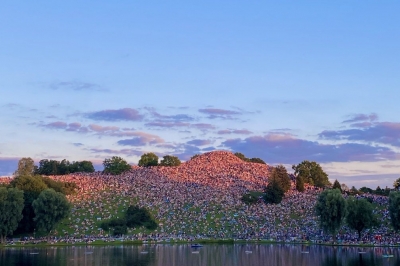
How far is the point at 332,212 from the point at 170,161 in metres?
85.5

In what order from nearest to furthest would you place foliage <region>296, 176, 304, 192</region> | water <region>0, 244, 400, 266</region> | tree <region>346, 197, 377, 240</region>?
water <region>0, 244, 400, 266</region>
tree <region>346, 197, 377, 240</region>
foliage <region>296, 176, 304, 192</region>

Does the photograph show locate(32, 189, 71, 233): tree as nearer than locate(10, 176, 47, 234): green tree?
Yes

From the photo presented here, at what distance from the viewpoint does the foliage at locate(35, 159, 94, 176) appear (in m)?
162

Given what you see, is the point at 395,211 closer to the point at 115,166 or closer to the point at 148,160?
the point at 115,166

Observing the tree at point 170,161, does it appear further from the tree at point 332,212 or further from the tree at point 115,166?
the tree at point 332,212

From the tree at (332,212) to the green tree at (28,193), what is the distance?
178 feet

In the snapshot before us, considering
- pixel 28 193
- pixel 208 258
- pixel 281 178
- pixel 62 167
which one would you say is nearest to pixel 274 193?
pixel 281 178

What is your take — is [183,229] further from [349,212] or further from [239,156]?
[239,156]

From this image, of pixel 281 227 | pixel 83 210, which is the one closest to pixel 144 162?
pixel 83 210

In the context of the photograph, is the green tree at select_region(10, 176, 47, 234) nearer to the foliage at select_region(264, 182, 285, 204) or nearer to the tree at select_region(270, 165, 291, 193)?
the foliage at select_region(264, 182, 285, 204)

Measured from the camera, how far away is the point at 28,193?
107 m

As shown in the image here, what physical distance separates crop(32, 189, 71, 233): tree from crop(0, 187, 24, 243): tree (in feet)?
9.29

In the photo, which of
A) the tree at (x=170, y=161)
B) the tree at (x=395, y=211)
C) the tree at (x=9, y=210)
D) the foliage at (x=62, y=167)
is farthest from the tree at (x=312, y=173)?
the tree at (x=9, y=210)

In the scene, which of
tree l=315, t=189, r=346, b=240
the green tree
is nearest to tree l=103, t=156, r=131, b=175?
the green tree
